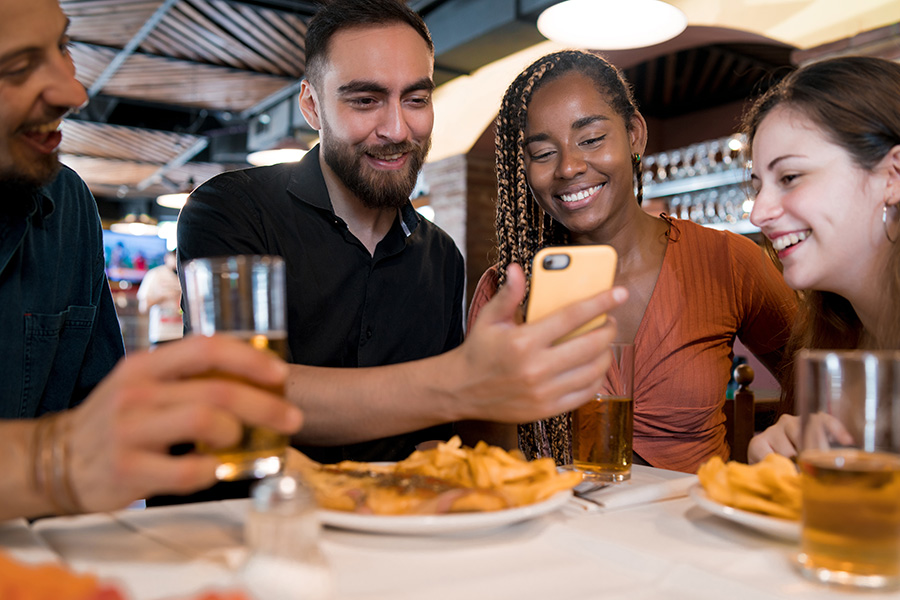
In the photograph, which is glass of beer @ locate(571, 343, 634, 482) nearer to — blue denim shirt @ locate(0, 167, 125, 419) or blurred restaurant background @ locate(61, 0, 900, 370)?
blurred restaurant background @ locate(61, 0, 900, 370)

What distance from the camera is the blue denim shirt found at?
4.51 ft

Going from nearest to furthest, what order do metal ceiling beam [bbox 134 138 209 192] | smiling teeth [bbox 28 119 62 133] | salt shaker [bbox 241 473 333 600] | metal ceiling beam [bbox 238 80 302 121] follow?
1. salt shaker [bbox 241 473 333 600]
2. smiling teeth [bbox 28 119 62 133]
3. metal ceiling beam [bbox 238 80 302 121]
4. metal ceiling beam [bbox 134 138 209 192]

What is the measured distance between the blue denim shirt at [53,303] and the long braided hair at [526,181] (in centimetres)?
103

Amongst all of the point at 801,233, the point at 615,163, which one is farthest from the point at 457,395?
the point at 615,163

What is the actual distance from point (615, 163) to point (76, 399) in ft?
4.66

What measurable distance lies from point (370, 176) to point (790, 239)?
40.8 inches

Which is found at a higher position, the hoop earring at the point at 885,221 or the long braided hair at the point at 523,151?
the long braided hair at the point at 523,151

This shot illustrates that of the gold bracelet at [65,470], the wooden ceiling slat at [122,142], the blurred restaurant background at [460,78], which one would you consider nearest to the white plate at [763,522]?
the gold bracelet at [65,470]

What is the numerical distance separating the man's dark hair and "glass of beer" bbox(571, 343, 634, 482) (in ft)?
3.84

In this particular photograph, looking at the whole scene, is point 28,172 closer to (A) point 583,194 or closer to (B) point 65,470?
(B) point 65,470

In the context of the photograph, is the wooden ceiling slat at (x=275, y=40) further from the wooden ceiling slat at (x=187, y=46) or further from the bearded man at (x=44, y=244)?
the bearded man at (x=44, y=244)

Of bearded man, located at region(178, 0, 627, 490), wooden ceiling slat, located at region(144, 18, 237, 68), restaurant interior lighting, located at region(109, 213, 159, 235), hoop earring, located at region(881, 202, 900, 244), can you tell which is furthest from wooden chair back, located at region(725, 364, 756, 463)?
restaurant interior lighting, located at region(109, 213, 159, 235)

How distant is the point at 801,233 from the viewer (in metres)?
1.47

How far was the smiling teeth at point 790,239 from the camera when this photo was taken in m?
1.46
